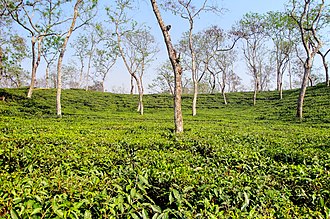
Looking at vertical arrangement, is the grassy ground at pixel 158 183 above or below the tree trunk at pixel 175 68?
below

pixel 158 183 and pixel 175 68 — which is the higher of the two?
pixel 175 68

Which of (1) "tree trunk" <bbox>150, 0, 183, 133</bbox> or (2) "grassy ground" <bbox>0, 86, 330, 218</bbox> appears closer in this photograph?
(2) "grassy ground" <bbox>0, 86, 330, 218</bbox>

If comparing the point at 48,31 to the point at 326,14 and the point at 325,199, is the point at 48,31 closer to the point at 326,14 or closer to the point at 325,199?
the point at 326,14

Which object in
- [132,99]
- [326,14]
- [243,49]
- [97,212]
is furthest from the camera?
[132,99]

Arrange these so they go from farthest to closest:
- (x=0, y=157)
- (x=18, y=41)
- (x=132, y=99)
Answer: (x=132, y=99) → (x=18, y=41) → (x=0, y=157)

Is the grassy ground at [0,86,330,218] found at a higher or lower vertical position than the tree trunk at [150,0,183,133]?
lower

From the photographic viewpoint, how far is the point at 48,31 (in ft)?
82.2

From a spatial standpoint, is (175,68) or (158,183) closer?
(158,183)

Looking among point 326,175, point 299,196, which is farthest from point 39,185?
point 326,175

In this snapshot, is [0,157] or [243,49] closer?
[0,157]

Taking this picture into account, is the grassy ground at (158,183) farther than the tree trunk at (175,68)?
No

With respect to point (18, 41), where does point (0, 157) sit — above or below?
below

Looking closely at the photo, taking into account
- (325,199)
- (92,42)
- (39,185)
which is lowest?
(325,199)

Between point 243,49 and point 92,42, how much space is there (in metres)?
26.2
